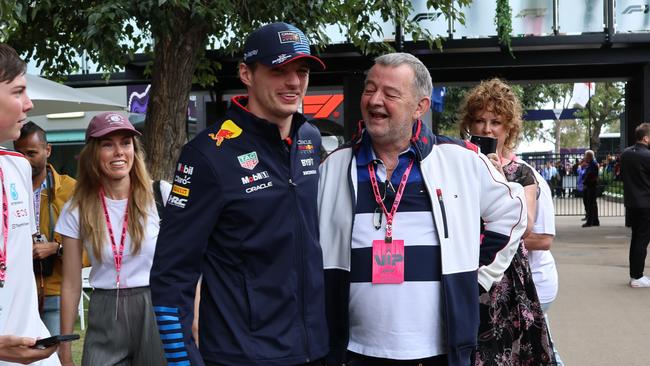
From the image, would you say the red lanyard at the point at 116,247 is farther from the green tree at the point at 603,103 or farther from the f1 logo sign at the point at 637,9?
the green tree at the point at 603,103

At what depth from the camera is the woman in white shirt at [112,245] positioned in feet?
13.7

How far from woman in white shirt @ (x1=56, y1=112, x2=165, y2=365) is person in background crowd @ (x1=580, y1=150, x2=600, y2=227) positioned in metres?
18.4

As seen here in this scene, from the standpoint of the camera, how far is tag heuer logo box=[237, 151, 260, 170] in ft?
9.70

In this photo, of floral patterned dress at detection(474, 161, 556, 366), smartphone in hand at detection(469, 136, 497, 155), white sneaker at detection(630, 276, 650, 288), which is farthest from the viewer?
white sneaker at detection(630, 276, 650, 288)

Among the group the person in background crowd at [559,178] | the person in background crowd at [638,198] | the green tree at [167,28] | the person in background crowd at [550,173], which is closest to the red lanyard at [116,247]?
the green tree at [167,28]

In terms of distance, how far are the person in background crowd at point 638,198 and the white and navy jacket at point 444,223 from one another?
29.3 feet

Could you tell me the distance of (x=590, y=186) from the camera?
21.8 metres

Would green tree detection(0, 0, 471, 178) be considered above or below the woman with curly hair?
above

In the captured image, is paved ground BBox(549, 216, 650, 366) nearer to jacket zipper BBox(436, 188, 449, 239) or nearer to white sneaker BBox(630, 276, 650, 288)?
white sneaker BBox(630, 276, 650, 288)

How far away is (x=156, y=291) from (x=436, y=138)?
1320 millimetres

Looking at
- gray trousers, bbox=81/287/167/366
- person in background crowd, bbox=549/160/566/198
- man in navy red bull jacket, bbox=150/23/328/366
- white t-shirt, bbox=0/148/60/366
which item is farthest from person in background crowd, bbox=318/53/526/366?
person in background crowd, bbox=549/160/566/198

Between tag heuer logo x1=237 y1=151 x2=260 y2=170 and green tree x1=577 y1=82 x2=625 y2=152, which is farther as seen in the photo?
green tree x1=577 y1=82 x2=625 y2=152

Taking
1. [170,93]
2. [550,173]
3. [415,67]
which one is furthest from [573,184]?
→ [415,67]

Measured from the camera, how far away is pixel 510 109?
446 cm
